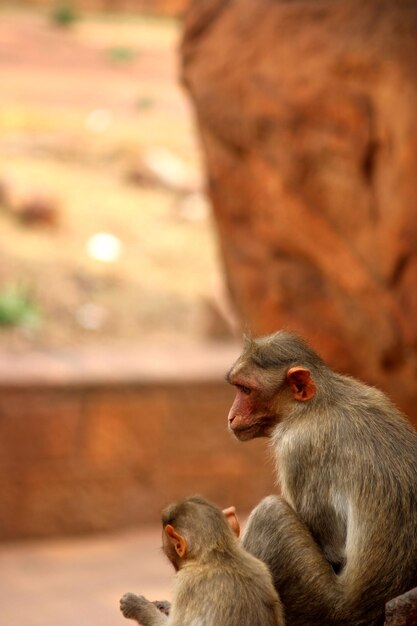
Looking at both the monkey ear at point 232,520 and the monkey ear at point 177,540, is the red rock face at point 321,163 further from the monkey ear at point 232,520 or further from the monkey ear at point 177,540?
the monkey ear at point 177,540

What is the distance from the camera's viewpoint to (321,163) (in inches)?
301

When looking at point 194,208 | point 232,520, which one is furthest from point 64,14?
point 232,520

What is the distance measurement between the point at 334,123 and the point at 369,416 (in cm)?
410

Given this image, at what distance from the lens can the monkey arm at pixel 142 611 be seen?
136 inches

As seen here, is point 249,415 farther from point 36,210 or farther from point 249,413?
point 36,210

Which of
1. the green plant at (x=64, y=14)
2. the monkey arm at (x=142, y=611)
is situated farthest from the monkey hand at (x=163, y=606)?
the green plant at (x=64, y=14)

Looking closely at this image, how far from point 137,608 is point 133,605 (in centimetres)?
1

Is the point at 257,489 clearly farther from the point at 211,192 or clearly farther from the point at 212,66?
the point at 212,66

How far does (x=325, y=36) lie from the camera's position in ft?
24.3

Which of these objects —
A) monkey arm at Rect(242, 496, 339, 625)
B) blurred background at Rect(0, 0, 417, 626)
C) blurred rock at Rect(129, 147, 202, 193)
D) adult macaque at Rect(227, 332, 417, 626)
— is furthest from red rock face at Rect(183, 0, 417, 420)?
blurred rock at Rect(129, 147, 202, 193)

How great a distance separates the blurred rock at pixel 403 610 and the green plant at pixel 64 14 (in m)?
16.8

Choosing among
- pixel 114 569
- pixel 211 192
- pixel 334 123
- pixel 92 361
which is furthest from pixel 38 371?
pixel 334 123

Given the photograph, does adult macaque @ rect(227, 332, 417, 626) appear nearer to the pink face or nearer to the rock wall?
the pink face

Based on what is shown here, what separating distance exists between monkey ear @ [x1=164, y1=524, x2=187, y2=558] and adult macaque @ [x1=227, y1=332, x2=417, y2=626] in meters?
0.29
